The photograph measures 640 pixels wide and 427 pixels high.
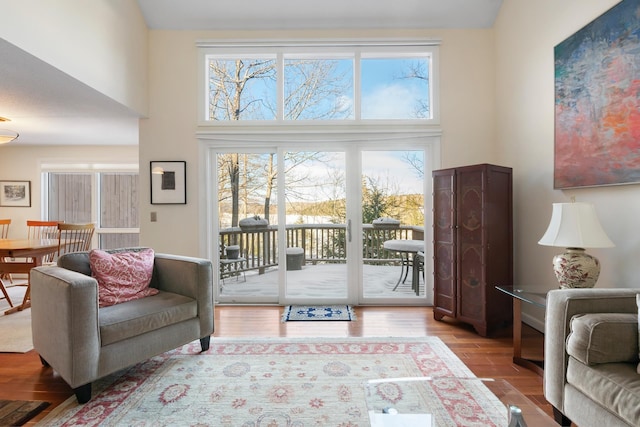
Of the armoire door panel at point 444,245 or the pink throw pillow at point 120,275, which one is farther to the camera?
the armoire door panel at point 444,245

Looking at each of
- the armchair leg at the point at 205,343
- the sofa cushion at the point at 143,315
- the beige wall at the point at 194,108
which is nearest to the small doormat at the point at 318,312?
the armchair leg at the point at 205,343

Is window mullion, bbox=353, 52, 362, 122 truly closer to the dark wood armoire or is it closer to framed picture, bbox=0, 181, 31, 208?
the dark wood armoire

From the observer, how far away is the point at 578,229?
2012mm

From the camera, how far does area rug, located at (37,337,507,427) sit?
1.47 m

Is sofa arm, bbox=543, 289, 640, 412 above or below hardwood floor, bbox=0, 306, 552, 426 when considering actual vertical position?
above

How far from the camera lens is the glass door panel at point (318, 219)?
3764 millimetres

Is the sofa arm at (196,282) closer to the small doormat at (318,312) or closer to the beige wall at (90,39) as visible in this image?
the small doormat at (318,312)

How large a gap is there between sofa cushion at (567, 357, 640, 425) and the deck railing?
2288 millimetres

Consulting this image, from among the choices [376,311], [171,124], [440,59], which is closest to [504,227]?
[376,311]

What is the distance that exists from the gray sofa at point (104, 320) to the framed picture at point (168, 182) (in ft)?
4.06

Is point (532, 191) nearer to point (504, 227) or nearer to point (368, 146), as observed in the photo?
point (504, 227)

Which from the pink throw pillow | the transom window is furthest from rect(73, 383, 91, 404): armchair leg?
the transom window

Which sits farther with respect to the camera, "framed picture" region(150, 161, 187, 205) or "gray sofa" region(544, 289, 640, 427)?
"framed picture" region(150, 161, 187, 205)

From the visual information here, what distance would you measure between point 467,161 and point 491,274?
1.38 meters
